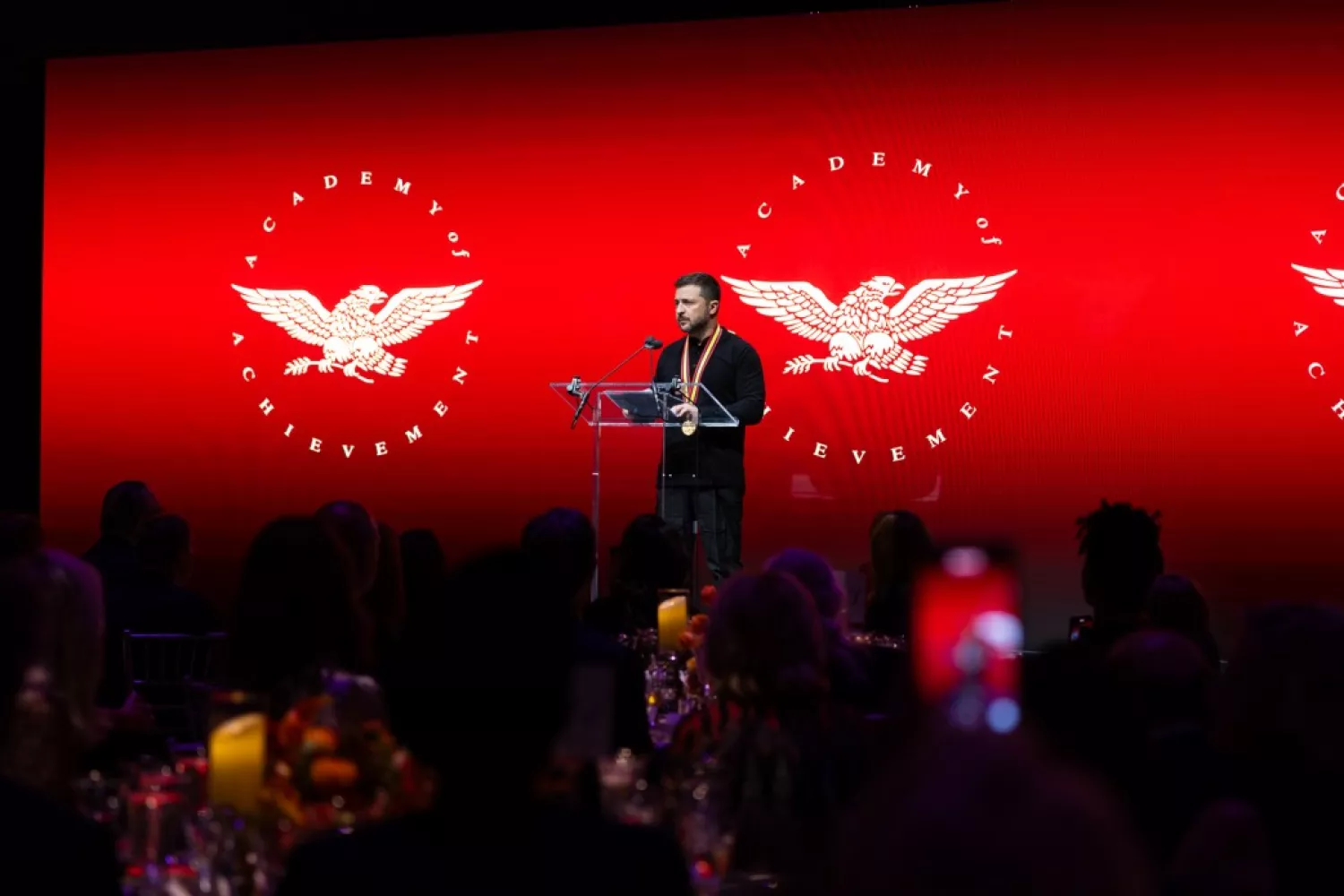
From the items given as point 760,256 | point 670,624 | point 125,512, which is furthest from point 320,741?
point 760,256

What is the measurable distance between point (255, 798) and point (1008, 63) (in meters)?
6.46

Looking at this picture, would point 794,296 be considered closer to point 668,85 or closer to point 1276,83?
point 668,85

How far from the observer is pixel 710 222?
27.1ft

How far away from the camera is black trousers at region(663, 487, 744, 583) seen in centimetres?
680

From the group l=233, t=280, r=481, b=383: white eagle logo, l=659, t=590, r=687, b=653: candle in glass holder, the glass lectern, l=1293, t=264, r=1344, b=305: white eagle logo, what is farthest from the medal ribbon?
l=659, t=590, r=687, b=653: candle in glass holder

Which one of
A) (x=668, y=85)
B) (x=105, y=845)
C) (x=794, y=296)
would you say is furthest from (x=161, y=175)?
(x=105, y=845)

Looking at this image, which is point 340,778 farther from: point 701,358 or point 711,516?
point 701,358

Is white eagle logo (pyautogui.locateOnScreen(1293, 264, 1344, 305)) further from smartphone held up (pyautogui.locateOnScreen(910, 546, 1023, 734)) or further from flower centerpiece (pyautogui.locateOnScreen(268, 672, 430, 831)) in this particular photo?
flower centerpiece (pyautogui.locateOnScreen(268, 672, 430, 831))

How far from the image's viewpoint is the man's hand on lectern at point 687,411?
6.03 metres

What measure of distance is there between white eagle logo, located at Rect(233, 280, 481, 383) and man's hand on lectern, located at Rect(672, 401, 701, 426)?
116 inches

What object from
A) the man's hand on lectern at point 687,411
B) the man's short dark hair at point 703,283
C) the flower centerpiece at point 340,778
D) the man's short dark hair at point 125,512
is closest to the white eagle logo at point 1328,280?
the man's short dark hair at point 703,283

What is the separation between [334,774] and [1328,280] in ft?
20.8

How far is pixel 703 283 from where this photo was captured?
688cm

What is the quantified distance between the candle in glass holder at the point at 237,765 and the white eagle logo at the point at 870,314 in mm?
6138
